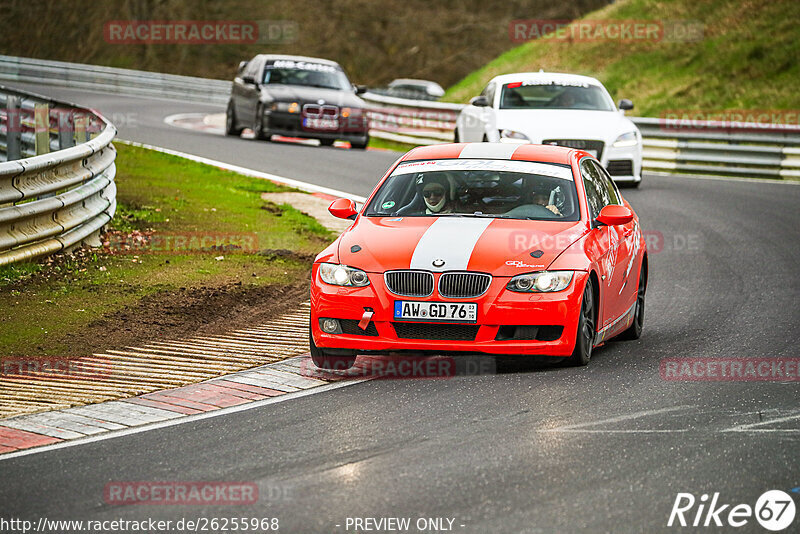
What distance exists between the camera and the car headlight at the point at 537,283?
27.8 ft

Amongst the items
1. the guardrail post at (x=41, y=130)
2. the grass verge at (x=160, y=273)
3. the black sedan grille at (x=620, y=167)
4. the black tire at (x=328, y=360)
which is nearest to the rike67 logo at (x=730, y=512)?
the black tire at (x=328, y=360)

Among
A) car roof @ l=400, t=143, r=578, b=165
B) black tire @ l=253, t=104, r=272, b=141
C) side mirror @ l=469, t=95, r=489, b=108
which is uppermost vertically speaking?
car roof @ l=400, t=143, r=578, b=165

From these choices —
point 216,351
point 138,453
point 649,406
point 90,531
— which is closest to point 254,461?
point 138,453

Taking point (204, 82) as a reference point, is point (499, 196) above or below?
above

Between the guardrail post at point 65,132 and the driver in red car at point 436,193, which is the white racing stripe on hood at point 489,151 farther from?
the guardrail post at point 65,132

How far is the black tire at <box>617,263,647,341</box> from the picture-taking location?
10305 millimetres

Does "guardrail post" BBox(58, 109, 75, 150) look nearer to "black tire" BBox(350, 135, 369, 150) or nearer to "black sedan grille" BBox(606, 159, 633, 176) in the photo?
"black sedan grille" BBox(606, 159, 633, 176)

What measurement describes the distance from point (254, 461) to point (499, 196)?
3.77 meters

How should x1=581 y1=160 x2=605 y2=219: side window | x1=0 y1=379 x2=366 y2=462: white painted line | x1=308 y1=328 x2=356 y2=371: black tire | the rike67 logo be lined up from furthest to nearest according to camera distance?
x1=581 y1=160 x2=605 y2=219: side window
x1=308 y1=328 x2=356 y2=371: black tire
x1=0 y1=379 x2=366 y2=462: white painted line
the rike67 logo

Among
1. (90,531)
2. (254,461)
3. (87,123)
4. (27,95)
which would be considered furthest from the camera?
(27,95)

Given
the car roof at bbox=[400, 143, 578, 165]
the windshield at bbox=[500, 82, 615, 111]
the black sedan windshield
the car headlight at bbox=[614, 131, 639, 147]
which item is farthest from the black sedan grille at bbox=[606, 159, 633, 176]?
the car roof at bbox=[400, 143, 578, 165]

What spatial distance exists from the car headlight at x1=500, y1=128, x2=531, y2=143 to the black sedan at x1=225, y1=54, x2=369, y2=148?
732cm

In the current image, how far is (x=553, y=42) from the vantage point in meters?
40.8

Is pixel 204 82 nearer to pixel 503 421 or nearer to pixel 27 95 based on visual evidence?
pixel 27 95
